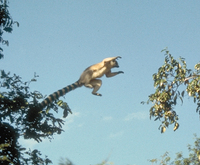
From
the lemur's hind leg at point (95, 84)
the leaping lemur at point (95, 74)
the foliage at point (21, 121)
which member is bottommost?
the foliage at point (21, 121)

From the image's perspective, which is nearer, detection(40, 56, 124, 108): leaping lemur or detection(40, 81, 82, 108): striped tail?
detection(40, 81, 82, 108): striped tail

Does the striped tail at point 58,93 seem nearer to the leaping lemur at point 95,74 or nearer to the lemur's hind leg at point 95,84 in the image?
the leaping lemur at point 95,74

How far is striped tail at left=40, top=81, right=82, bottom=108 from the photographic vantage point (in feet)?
25.0

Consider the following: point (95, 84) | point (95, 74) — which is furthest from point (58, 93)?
point (95, 74)

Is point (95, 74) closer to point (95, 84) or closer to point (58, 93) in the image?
point (95, 84)

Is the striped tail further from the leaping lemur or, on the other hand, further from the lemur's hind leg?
the lemur's hind leg

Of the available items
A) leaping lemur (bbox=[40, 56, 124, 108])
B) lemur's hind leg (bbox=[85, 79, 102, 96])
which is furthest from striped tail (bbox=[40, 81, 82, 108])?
lemur's hind leg (bbox=[85, 79, 102, 96])

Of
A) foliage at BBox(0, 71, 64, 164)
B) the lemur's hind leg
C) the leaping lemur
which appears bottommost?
foliage at BBox(0, 71, 64, 164)

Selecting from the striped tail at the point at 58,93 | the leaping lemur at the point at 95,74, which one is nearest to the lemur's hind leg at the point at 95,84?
the leaping lemur at the point at 95,74

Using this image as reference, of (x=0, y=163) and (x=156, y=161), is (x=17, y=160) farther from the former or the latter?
(x=156, y=161)

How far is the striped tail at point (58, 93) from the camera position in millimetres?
7617

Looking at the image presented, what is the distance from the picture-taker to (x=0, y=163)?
5.12m

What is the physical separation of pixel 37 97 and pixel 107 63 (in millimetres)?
2809

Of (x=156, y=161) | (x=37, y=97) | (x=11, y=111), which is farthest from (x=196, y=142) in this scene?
(x=11, y=111)
